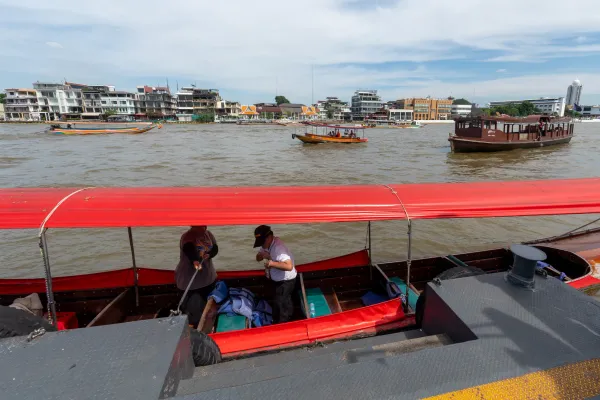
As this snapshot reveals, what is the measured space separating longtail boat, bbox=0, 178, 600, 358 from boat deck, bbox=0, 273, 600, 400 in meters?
1.08

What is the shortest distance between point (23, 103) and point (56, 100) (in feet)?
24.8

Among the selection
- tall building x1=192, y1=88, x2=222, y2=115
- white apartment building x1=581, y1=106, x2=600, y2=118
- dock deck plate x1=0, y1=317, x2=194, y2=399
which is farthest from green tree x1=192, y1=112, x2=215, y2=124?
white apartment building x1=581, y1=106, x2=600, y2=118

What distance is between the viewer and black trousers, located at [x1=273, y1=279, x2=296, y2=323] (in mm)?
3920

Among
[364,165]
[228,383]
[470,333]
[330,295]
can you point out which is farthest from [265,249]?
[364,165]

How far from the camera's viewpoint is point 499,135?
28.7 metres

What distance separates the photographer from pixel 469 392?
1.57 m

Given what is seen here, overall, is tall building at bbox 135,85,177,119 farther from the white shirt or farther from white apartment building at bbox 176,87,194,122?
the white shirt

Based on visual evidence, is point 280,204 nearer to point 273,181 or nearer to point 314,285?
point 314,285

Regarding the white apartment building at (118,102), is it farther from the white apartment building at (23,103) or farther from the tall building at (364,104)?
the tall building at (364,104)

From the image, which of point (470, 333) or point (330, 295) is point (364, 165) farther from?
point (470, 333)

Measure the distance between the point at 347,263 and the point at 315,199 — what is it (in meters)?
2.40

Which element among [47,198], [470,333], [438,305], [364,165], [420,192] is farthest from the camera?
[364,165]

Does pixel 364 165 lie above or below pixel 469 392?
below

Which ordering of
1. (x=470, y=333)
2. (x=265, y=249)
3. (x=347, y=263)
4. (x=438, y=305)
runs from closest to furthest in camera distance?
1. (x=470, y=333)
2. (x=438, y=305)
3. (x=265, y=249)
4. (x=347, y=263)
